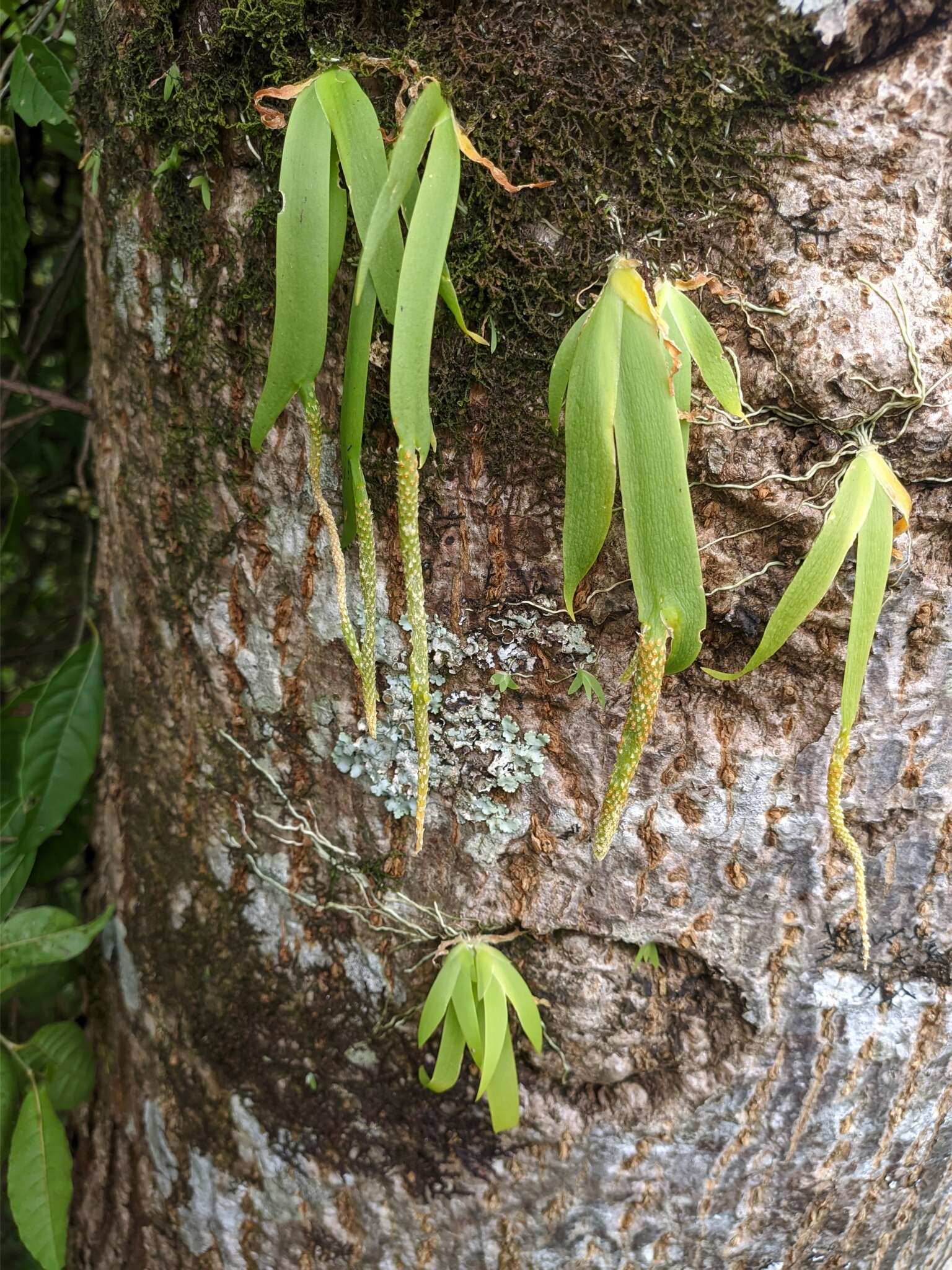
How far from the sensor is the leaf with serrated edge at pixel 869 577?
581 mm

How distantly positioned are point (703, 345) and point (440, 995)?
1.86ft

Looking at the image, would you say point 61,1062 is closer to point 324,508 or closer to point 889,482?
point 324,508

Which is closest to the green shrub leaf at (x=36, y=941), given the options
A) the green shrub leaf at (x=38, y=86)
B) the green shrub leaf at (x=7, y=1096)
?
the green shrub leaf at (x=7, y=1096)

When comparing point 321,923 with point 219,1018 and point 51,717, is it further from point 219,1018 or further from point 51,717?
point 51,717

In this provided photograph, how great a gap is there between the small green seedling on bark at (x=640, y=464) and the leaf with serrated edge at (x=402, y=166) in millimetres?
124

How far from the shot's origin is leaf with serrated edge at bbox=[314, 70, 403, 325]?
565 millimetres

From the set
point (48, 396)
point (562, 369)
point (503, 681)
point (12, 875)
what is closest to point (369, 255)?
point (562, 369)

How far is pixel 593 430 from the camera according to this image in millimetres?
538

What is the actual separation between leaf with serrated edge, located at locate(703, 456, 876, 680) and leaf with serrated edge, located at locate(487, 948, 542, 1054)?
0.34 m

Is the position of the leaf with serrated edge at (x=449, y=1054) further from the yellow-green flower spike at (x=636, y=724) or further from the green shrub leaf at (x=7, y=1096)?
the green shrub leaf at (x=7, y=1096)

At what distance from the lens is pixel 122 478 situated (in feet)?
2.88

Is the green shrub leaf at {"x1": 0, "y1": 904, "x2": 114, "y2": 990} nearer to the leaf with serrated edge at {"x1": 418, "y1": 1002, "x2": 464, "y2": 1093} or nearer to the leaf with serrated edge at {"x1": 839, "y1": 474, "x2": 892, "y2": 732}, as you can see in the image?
the leaf with serrated edge at {"x1": 418, "y1": 1002, "x2": 464, "y2": 1093}

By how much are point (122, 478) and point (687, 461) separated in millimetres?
578

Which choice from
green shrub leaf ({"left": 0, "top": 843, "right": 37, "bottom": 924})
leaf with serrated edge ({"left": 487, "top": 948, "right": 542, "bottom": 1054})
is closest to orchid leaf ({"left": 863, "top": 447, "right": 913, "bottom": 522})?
leaf with serrated edge ({"left": 487, "top": 948, "right": 542, "bottom": 1054})
